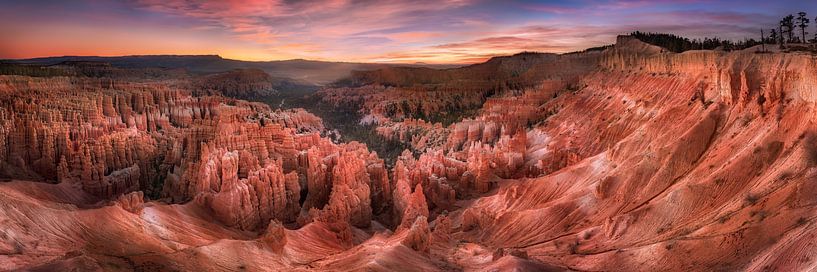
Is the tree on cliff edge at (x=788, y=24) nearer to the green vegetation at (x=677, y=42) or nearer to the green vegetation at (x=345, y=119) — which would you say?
the green vegetation at (x=677, y=42)

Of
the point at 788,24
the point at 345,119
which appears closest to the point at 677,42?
the point at 788,24

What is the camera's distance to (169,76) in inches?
4508

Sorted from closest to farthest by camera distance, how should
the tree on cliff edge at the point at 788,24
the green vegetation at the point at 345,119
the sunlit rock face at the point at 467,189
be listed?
the sunlit rock face at the point at 467,189
the tree on cliff edge at the point at 788,24
the green vegetation at the point at 345,119

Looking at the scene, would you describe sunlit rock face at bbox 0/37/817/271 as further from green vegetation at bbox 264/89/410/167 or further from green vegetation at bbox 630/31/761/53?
green vegetation at bbox 264/89/410/167

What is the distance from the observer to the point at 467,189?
37.2 m

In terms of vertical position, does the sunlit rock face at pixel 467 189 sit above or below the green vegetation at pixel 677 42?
below

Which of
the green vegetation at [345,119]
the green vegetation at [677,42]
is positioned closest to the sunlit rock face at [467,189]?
the green vegetation at [677,42]

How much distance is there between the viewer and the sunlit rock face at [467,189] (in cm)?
1587

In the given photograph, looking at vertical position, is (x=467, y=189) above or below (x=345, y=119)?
below

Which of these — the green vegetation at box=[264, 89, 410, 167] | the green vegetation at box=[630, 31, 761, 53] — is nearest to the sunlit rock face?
the green vegetation at box=[630, 31, 761, 53]

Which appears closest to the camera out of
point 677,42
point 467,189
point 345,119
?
point 467,189

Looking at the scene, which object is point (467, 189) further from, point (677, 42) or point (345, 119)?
point (345, 119)

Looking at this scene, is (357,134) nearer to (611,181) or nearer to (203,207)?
(203,207)

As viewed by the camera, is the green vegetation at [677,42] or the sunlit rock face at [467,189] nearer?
the sunlit rock face at [467,189]
